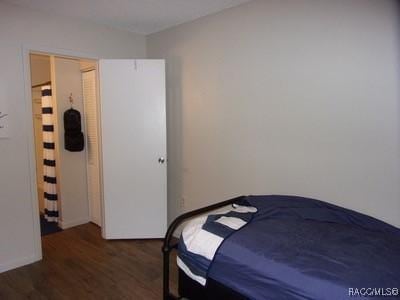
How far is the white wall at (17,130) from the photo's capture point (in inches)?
96.3

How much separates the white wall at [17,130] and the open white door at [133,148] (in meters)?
0.61

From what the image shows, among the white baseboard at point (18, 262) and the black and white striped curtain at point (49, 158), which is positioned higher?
the black and white striped curtain at point (49, 158)

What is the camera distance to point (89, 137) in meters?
3.62

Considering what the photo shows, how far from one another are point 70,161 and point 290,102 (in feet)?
9.13

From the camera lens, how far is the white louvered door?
3.49 m

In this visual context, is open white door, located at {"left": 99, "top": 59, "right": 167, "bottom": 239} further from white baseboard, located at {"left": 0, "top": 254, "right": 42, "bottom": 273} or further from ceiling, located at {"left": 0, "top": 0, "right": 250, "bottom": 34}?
white baseboard, located at {"left": 0, "top": 254, "right": 42, "bottom": 273}

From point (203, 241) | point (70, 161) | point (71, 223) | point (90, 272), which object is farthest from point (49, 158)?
point (203, 241)

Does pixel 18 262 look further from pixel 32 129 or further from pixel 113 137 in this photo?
pixel 113 137

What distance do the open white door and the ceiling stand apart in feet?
1.36

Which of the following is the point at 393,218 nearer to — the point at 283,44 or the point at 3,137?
the point at 283,44

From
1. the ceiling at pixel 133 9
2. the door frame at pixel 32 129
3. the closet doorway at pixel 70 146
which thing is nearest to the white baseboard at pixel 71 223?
the closet doorway at pixel 70 146

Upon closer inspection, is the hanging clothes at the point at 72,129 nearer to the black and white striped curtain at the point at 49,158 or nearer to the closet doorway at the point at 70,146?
the closet doorway at the point at 70,146

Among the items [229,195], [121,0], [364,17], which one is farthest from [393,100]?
[121,0]

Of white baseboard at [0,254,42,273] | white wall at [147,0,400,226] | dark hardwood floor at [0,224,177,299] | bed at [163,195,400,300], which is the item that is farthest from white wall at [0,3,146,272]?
bed at [163,195,400,300]
